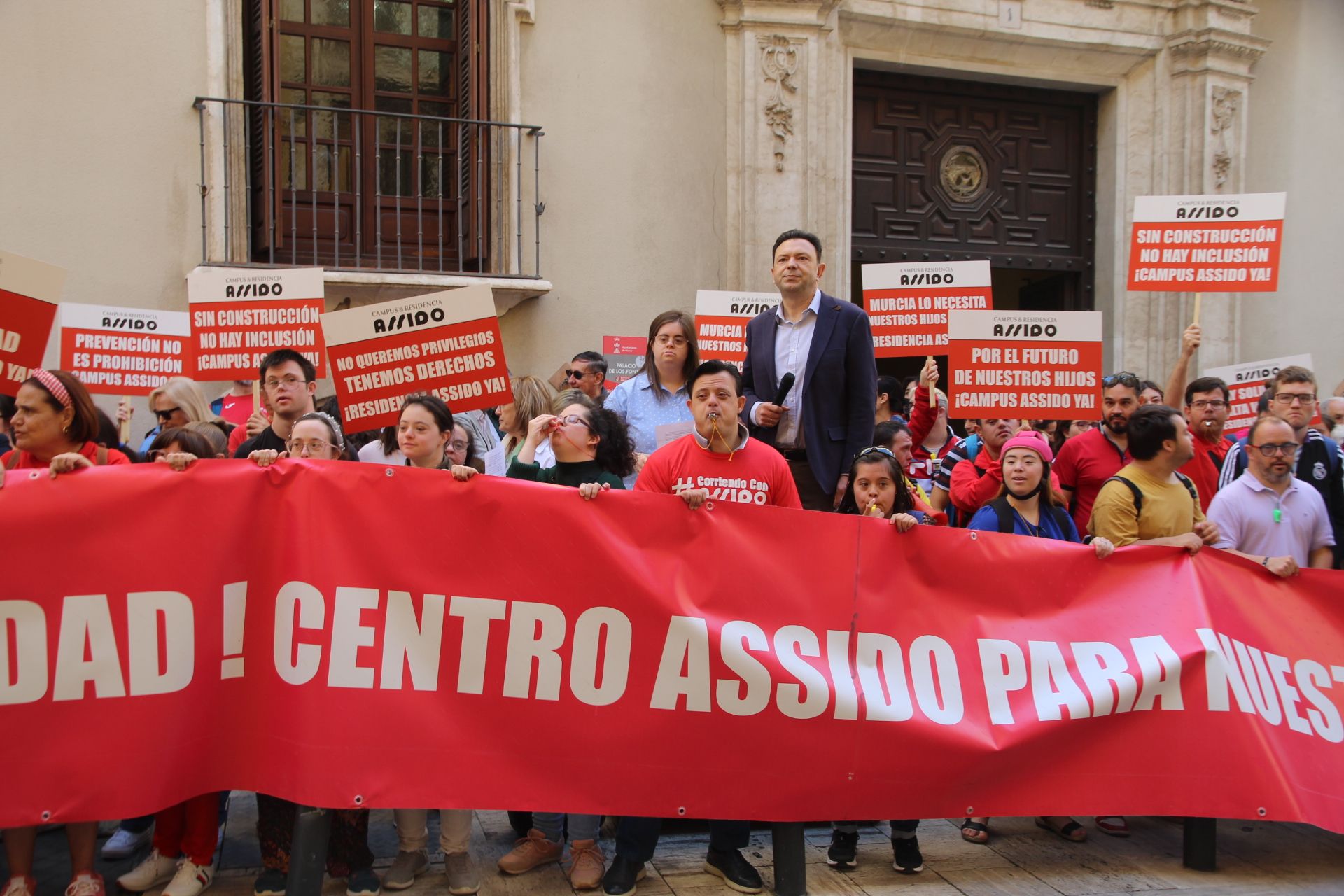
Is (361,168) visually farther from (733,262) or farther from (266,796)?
(266,796)

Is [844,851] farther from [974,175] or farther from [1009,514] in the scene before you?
[974,175]

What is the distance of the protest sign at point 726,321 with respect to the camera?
8336 millimetres

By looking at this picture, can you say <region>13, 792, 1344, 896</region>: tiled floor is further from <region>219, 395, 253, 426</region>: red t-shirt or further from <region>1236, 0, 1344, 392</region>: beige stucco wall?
<region>1236, 0, 1344, 392</region>: beige stucco wall

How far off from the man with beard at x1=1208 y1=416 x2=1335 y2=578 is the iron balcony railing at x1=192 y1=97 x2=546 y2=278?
18.7 ft

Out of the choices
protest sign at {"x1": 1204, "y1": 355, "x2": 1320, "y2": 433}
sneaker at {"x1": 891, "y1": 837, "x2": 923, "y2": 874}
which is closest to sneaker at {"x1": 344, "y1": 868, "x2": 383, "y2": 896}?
sneaker at {"x1": 891, "y1": 837, "x2": 923, "y2": 874}

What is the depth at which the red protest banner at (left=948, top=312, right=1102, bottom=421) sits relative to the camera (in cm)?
611

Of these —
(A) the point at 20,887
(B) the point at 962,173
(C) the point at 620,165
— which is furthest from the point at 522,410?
(B) the point at 962,173

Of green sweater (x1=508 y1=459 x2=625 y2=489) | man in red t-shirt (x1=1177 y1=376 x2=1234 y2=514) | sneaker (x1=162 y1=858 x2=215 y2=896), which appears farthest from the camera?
man in red t-shirt (x1=1177 y1=376 x2=1234 y2=514)

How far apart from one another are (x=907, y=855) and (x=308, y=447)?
8.94 ft

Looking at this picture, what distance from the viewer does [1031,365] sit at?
6.13 m

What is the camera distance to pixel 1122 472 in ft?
17.1

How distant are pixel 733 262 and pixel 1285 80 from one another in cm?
627

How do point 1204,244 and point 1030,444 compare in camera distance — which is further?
point 1204,244

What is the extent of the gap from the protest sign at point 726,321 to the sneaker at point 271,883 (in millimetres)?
4998
